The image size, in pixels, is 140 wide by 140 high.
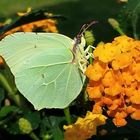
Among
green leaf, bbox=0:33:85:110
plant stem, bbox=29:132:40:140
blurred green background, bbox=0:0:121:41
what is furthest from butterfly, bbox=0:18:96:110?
blurred green background, bbox=0:0:121:41

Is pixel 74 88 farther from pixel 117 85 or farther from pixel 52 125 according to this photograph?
pixel 117 85

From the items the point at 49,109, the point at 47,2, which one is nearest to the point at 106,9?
the point at 47,2

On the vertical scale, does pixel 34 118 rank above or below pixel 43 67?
below

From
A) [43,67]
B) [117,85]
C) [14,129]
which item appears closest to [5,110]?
[14,129]

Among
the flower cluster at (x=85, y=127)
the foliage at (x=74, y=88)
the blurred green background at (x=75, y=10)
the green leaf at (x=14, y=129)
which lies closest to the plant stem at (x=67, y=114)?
the foliage at (x=74, y=88)

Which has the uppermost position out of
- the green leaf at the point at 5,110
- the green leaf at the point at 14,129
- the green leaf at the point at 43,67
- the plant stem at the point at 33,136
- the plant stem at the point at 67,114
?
the green leaf at the point at 43,67

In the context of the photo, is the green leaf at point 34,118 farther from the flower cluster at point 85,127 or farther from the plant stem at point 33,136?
the flower cluster at point 85,127

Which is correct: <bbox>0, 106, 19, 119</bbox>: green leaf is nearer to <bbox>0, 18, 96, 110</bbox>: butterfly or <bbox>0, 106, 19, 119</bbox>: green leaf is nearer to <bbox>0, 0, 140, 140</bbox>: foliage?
<bbox>0, 0, 140, 140</bbox>: foliage

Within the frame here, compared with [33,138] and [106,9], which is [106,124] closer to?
[33,138]
